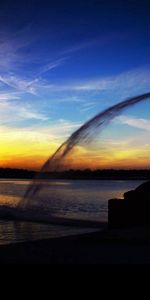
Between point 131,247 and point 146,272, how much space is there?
2.93 metres

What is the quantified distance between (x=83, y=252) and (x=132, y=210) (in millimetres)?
8486

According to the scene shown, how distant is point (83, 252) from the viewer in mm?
8844

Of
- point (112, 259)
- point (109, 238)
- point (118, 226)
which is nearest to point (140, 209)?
point (118, 226)

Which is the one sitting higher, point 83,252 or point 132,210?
point 132,210

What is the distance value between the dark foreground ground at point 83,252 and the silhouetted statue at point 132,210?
18.1ft

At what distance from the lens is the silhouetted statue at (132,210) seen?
1688 centimetres

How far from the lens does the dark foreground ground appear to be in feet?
25.9

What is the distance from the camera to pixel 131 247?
9.95 metres

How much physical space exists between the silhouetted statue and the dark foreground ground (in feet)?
18.1

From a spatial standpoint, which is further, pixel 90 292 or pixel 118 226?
pixel 118 226

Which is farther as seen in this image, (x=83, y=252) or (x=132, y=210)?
(x=132, y=210)

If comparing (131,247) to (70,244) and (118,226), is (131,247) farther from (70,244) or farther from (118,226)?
(118,226)

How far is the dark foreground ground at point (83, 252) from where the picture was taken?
25.9ft

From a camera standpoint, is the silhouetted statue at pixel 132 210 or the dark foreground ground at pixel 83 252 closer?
the dark foreground ground at pixel 83 252
